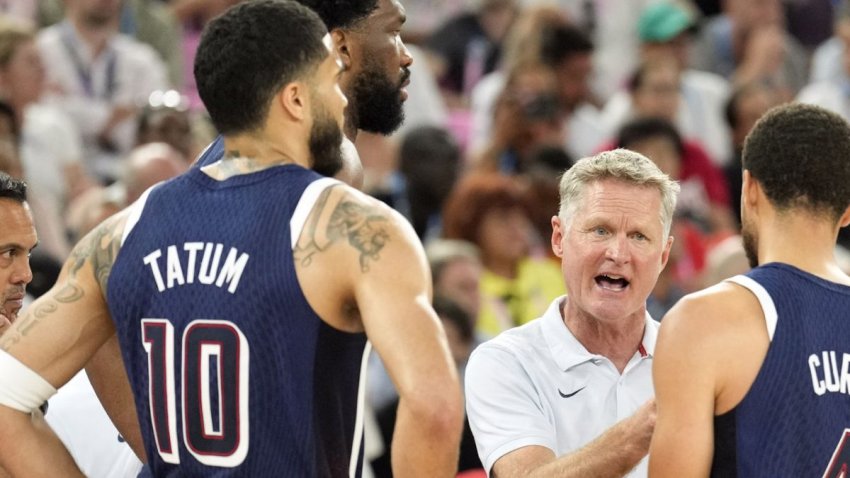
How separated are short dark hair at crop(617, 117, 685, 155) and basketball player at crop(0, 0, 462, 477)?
225 inches

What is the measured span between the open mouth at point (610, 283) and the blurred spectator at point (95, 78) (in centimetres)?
548

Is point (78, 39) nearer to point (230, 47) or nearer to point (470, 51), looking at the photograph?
point (470, 51)

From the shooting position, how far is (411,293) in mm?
3283

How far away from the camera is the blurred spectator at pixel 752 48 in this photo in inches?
442

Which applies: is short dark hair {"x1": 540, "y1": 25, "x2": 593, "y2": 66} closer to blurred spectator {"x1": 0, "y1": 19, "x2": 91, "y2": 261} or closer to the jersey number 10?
blurred spectator {"x1": 0, "y1": 19, "x2": 91, "y2": 261}

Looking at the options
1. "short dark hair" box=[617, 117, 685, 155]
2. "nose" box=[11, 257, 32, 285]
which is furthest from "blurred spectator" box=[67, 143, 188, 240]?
"nose" box=[11, 257, 32, 285]

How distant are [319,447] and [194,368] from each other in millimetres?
329

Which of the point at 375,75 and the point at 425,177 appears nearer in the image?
the point at 375,75

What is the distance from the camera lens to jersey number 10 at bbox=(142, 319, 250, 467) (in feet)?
11.1

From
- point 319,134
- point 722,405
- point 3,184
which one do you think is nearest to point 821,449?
point 722,405

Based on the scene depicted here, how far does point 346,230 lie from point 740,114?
24.7 ft

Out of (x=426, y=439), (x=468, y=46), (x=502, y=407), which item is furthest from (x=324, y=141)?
(x=468, y=46)

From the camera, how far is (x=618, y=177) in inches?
174

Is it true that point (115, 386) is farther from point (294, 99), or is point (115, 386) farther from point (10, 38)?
point (10, 38)
